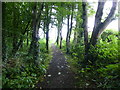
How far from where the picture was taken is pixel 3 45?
16.8 feet

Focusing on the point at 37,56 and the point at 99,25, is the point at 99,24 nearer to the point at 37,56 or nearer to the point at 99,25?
the point at 99,25

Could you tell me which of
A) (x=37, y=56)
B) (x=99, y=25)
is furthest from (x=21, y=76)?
(x=99, y=25)

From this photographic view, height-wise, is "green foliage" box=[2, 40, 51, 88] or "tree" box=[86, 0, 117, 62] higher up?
"tree" box=[86, 0, 117, 62]

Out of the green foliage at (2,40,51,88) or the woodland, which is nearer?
the green foliage at (2,40,51,88)

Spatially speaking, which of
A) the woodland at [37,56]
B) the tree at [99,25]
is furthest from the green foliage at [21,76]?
the tree at [99,25]

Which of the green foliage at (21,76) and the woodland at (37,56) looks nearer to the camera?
the green foliage at (21,76)

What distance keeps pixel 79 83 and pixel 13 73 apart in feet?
9.60

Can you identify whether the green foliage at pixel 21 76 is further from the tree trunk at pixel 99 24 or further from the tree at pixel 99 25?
the tree trunk at pixel 99 24

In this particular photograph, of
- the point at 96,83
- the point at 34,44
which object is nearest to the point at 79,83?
the point at 96,83

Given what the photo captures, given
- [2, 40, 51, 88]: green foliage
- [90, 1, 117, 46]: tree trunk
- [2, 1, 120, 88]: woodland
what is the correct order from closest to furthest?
1. [2, 40, 51, 88]: green foliage
2. [2, 1, 120, 88]: woodland
3. [90, 1, 117, 46]: tree trunk

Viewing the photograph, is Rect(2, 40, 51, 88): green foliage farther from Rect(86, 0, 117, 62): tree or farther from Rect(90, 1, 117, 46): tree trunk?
Rect(90, 1, 117, 46): tree trunk

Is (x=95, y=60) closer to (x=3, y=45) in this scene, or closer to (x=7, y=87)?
(x=7, y=87)

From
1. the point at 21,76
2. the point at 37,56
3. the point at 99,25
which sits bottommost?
the point at 21,76

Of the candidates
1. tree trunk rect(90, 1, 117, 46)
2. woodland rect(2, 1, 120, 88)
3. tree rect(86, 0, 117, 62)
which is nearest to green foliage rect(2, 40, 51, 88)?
woodland rect(2, 1, 120, 88)
